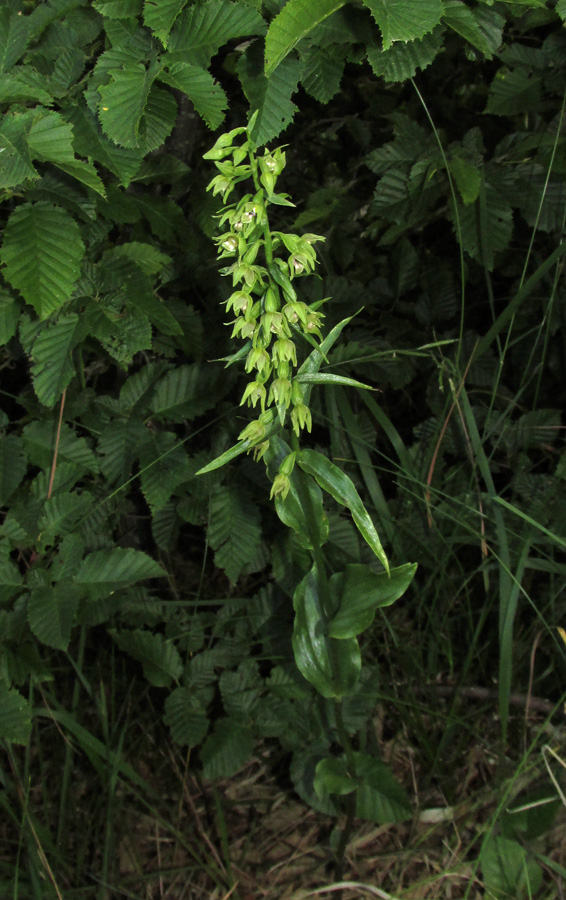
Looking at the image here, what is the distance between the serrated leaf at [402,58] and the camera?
1095mm

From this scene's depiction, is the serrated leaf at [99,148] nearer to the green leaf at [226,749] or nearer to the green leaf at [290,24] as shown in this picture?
the green leaf at [290,24]

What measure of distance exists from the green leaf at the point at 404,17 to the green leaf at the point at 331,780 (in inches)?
54.9

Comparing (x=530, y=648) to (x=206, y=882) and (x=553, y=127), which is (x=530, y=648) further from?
(x=553, y=127)

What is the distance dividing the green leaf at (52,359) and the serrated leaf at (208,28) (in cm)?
54

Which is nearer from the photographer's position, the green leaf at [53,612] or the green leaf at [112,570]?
the green leaf at [53,612]

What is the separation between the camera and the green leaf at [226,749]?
5.58ft

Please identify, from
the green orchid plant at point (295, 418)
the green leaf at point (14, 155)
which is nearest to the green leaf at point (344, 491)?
the green orchid plant at point (295, 418)

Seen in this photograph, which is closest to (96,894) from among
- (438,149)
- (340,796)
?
(340,796)

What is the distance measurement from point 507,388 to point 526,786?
→ 1.02m

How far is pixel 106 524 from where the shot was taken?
185 centimetres

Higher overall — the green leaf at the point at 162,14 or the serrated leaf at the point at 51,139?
the green leaf at the point at 162,14

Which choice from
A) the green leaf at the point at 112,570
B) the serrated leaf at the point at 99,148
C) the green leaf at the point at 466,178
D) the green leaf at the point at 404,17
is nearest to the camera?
the green leaf at the point at 404,17

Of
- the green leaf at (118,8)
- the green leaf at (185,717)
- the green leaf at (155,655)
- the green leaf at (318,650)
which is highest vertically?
the green leaf at (118,8)

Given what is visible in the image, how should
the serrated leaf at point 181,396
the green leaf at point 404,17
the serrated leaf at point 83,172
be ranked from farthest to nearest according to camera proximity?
1. the serrated leaf at point 181,396
2. the serrated leaf at point 83,172
3. the green leaf at point 404,17
